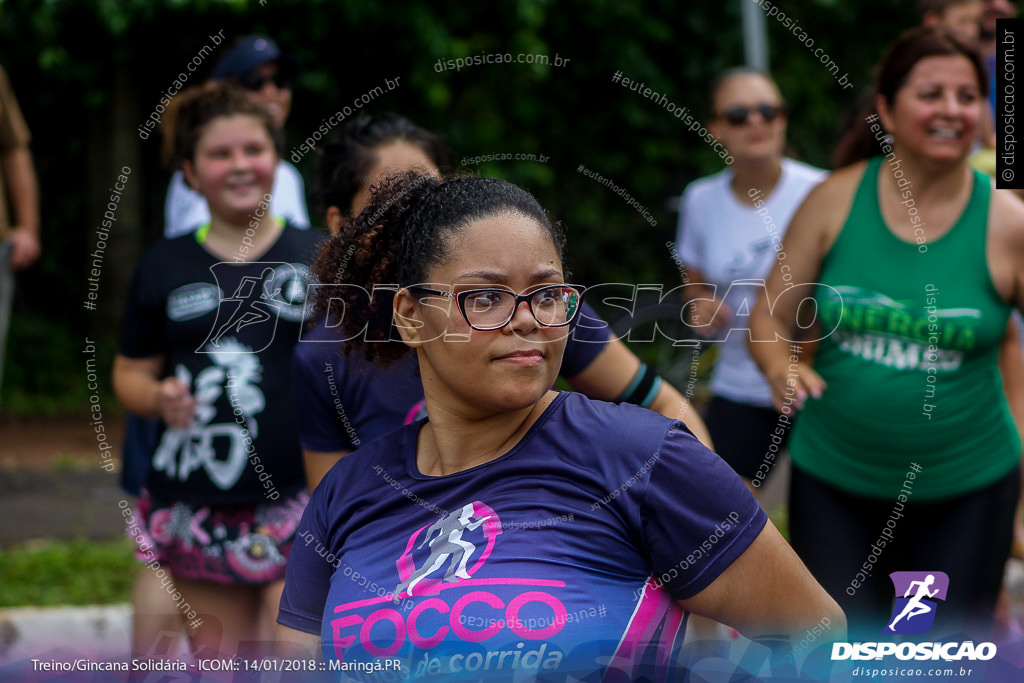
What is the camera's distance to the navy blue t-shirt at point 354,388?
2.35m

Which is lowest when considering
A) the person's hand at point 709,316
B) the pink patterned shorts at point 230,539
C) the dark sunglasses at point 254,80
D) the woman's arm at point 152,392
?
the pink patterned shorts at point 230,539

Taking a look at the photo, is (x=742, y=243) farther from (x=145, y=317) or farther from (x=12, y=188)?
(x=12, y=188)

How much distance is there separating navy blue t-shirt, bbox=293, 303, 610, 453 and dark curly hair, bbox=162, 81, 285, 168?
1005mm

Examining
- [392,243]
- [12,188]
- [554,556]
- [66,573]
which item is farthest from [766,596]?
[66,573]

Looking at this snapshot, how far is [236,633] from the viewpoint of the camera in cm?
303

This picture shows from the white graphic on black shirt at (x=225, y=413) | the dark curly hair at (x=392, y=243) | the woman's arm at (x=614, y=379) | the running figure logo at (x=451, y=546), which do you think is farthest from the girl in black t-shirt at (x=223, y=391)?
the running figure logo at (x=451, y=546)

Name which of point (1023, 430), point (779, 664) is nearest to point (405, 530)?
point (779, 664)

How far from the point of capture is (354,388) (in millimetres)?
2410

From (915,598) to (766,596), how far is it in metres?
1.22

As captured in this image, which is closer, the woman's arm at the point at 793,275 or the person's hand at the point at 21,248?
the woman's arm at the point at 793,275

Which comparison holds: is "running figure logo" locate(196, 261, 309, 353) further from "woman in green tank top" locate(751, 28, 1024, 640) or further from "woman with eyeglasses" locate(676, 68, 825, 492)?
"woman with eyeglasses" locate(676, 68, 825, 492)

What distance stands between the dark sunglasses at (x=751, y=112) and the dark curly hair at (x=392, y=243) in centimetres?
235

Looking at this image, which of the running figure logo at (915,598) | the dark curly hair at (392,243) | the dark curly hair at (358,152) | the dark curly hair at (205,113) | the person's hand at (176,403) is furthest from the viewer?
the dark curly hair at (205,113)

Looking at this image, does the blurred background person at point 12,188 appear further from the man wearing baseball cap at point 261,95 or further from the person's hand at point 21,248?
the man wearing baseball cap at point 261,95
